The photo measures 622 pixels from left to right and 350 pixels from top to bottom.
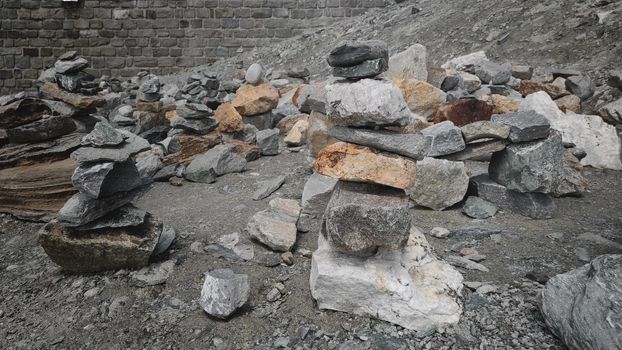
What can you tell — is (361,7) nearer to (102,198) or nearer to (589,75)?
(589,75)

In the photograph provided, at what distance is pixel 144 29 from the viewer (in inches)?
564

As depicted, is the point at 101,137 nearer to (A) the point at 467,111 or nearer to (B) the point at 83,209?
(B) the point at 83,209

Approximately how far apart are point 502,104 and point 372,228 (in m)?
3.62

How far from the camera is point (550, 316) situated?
2477 mm

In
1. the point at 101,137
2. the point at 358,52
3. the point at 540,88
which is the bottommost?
the point at 101,137

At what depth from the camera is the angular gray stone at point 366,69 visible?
9.54ft

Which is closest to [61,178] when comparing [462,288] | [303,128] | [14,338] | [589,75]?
[14,338]

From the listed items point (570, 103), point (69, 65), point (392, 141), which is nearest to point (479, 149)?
point (392, 141)

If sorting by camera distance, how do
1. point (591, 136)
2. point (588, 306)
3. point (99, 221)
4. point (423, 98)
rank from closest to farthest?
point (588, 306) → point (99, 221) → point (591, 136) → point (423, 98)

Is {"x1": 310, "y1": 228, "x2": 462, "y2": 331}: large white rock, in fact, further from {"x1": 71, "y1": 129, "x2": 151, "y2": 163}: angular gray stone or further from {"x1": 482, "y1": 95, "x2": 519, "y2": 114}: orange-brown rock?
{"x1": 482, "y1": 95, "x2": 519, "y2": 114}: orange-brown rock

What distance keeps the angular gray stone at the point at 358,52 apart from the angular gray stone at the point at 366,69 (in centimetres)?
2

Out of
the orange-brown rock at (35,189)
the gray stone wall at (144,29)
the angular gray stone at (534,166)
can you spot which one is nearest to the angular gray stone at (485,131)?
the angular gray stone at (534,166)

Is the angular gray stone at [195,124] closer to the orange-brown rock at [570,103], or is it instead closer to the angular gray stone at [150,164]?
the angular gray stone at [150,164]

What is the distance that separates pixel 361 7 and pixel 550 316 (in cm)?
1273
